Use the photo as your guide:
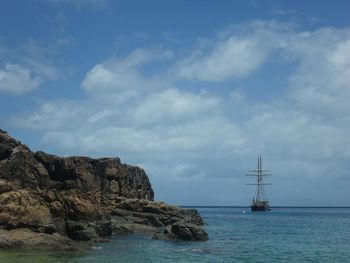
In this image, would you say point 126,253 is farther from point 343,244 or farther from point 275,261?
point 343,244

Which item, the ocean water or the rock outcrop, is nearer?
the ocean water

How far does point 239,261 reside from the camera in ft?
141

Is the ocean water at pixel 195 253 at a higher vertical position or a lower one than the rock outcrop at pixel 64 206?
lower

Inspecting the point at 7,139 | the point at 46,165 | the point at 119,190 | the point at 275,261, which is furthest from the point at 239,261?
the point at 119,190

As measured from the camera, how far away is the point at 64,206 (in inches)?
2160

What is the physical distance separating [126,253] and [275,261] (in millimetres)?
12183

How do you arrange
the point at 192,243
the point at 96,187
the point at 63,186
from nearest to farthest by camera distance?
the point at 192,243, the point at 63,186, the point at 96,187

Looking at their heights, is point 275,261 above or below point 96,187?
below

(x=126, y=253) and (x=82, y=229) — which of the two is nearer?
(x=126, y=253)

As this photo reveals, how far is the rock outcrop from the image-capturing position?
46.5 meters

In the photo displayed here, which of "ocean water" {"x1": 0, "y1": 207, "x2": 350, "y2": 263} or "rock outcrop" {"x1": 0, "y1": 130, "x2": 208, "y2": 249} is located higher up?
"rock outcrop" {"x1": 0, "y1": 130, "x2": 208, "y2": 249}

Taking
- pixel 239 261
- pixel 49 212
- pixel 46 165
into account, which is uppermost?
pixel 46 165

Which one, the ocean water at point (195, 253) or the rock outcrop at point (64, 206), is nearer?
the ocean water at point (195, 253)

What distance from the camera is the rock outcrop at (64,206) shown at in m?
46.5
